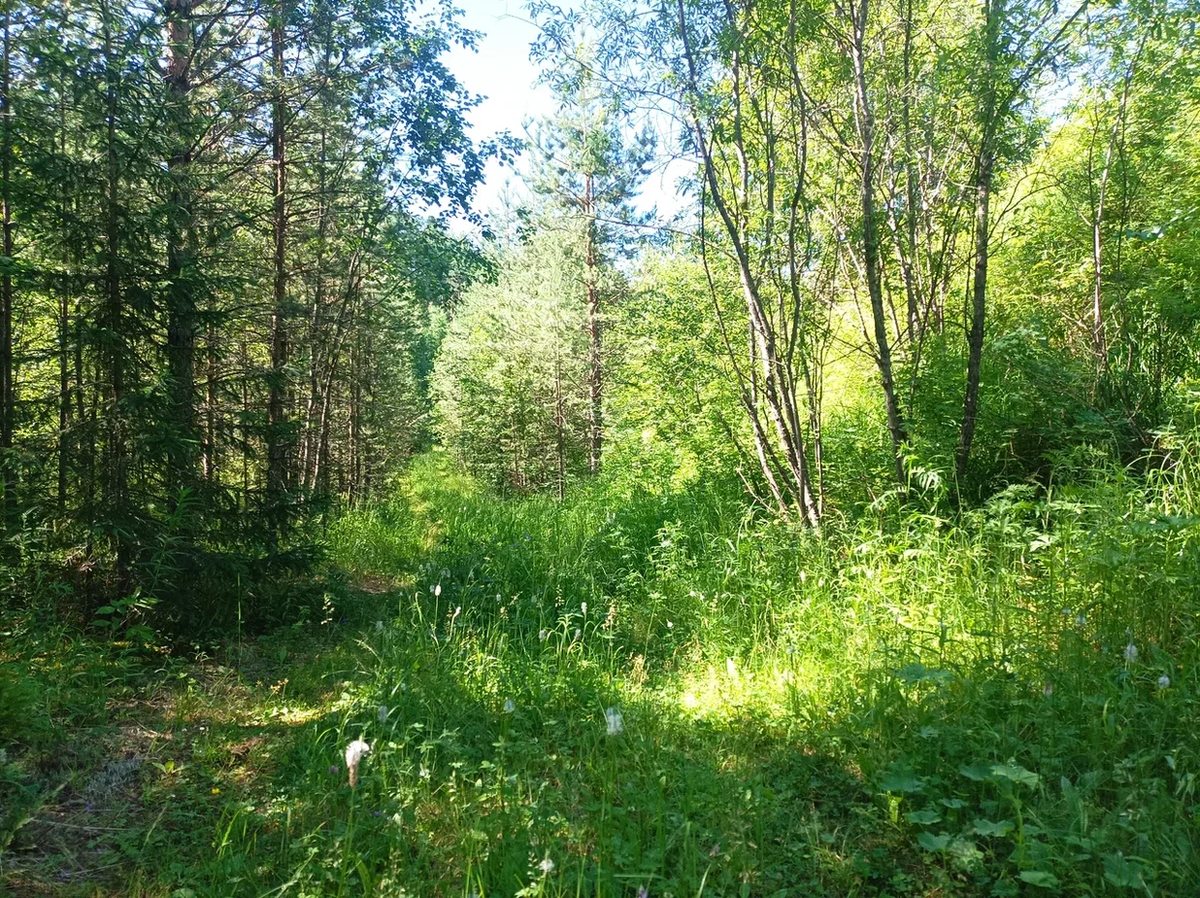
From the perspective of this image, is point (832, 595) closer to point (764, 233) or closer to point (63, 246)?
point (764, 233)

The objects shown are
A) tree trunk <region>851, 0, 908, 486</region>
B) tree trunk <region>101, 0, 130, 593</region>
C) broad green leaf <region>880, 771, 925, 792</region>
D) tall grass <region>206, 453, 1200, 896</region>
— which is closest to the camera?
tall grass <region>206, 453, 1200, 896</region>

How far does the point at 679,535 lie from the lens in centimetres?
620

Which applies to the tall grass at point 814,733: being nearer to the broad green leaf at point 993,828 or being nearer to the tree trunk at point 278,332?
the broad green leaf at point 993,828

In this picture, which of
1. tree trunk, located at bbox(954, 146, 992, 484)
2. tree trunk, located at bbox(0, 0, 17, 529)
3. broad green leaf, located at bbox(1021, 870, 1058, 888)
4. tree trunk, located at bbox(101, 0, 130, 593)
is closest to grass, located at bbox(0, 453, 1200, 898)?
broad green leaf, located at bbox(1021, 870, 1058, 888)

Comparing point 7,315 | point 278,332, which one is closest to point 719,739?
point 7,315

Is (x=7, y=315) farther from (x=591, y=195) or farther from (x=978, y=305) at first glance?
(x=591, y=195)

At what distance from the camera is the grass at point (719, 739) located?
2.14 meters

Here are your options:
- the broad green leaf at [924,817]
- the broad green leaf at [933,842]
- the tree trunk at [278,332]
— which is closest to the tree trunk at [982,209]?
the broad green leaf at [924,817]

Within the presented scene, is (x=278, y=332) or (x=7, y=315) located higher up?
(x=278, y=332)

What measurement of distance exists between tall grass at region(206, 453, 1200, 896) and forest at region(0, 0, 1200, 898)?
23 mm

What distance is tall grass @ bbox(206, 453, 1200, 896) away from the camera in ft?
6.93

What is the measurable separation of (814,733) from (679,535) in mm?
3323

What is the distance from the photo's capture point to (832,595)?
14.4ft

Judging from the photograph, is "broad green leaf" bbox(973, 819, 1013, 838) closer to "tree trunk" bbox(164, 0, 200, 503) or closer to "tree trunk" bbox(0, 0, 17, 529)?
"tree trunk" bbox(164, 0, 200, 503)
